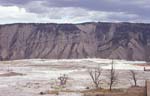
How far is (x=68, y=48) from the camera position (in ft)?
481

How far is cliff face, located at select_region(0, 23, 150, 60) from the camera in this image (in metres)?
143

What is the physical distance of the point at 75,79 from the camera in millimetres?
60625

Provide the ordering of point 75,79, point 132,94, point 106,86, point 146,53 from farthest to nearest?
1. point 146,53
2. point 75,79
3. point 106,86
4. point 132,94

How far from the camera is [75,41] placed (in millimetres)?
151500

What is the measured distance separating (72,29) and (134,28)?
62.3 ft

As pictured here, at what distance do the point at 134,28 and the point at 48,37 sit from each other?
26561 millimetres

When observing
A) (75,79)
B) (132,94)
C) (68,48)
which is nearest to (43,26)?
(68,48)

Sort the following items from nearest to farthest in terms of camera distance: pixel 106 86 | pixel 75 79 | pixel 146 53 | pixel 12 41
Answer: pixel 106 86 → pixel 75 79 → pixel 146 53 → pixel 12 41

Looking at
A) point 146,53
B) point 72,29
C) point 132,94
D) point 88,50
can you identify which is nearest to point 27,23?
point 72,29

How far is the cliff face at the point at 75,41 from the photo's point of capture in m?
143

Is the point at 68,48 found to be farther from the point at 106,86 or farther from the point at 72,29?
the point at 106,86

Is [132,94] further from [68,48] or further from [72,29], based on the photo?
[72,29]

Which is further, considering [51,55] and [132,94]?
[51,55]

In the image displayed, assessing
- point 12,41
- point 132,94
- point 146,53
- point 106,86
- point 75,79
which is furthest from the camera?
point 12,41
